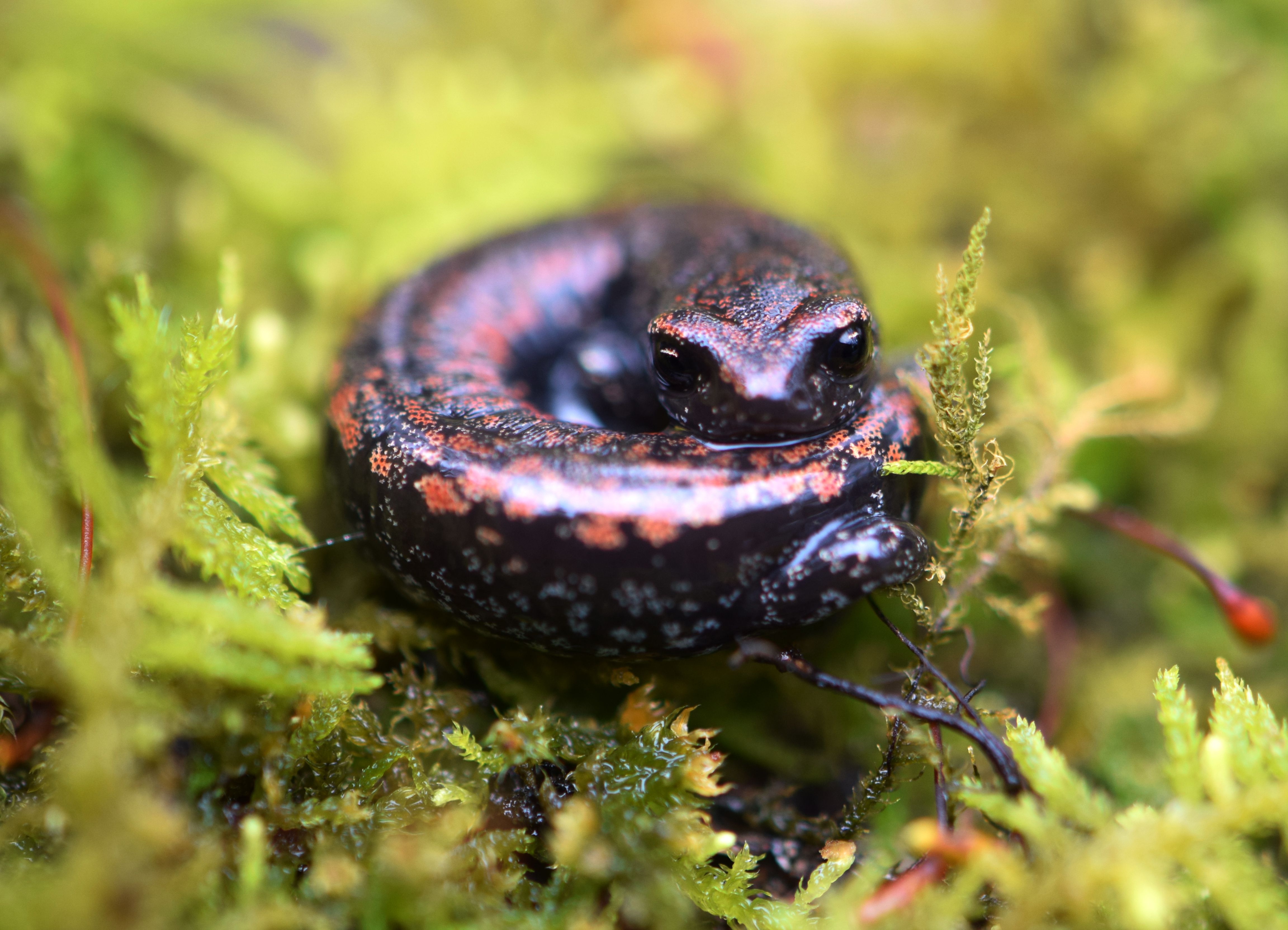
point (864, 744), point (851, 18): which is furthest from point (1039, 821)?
point (851, 18)

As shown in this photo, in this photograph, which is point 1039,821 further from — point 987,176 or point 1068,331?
point 987,176

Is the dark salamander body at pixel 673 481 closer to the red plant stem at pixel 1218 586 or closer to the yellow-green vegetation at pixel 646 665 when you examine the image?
the yellow-green vegetation at pixel 646 665

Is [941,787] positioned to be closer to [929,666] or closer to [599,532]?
[929,666]

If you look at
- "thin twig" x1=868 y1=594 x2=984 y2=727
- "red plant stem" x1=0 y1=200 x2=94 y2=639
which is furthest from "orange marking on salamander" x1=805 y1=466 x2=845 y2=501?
"red plant stem" x1=0 y1=200 x2=94 y2=639

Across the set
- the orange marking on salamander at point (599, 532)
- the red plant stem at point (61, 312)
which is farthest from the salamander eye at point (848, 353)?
the red plant stem at point (61, 312)

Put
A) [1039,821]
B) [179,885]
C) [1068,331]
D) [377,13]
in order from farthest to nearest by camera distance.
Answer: [377,13] < [1068,331] < [1039,821] < [179,885]

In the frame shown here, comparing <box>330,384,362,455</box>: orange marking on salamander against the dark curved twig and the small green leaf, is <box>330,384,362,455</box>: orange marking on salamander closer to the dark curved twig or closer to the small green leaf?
the dark curved twig
